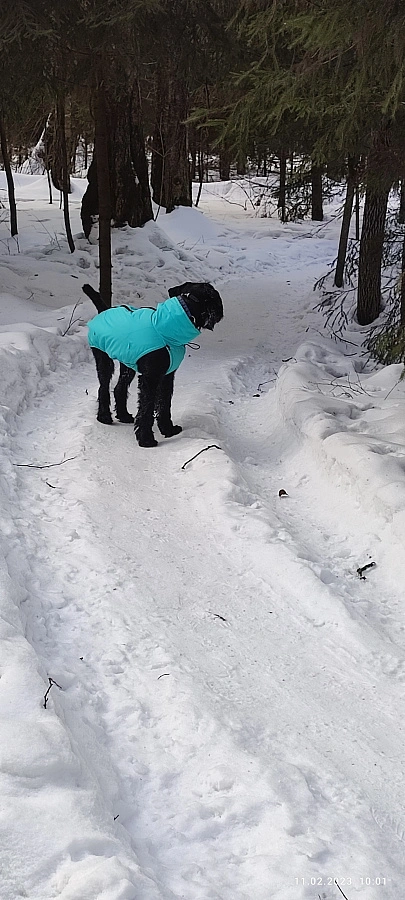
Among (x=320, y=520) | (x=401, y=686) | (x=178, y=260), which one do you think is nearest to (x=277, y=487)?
(x=320, y=520)

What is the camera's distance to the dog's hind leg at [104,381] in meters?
6.48

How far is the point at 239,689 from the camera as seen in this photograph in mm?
3254

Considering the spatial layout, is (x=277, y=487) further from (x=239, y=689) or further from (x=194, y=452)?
(x=239, y=689)

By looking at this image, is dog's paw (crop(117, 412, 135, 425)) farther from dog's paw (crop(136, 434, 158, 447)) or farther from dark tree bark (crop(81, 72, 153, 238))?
dark tree bark (crop(81, 72, 153, 238))

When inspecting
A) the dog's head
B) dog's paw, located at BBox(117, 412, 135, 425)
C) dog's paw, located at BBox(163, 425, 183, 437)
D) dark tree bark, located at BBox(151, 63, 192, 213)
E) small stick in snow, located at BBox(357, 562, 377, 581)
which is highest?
dark tree bark, located at BBox(151, 63, 192, 213)

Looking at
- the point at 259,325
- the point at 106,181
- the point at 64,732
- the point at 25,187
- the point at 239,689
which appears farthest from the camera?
the point at 25,187

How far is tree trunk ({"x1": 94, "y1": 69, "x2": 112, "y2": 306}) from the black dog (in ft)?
17.7

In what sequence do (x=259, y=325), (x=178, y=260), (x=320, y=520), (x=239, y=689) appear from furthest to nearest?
(x=178, y=260) → (x=259, y=325) → (x=320, y=520) → (x=239, y=689)

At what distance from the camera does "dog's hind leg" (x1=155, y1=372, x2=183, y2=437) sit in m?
6.26

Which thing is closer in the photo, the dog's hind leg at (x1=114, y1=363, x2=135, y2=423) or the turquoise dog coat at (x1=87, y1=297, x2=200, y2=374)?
the turquoise dog coat at (x1=87, y1=297, x2=200, y2=374)

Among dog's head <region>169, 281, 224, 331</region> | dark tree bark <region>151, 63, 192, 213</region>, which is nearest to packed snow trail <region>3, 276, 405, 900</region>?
dog's head <region>169, 281, 224, 331</region>

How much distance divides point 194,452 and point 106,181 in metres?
6.95

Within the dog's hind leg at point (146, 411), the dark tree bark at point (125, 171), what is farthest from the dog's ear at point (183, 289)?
the dark tree bark at point (125, 171)

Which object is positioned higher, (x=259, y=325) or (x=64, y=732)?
(x=64, y=732)
